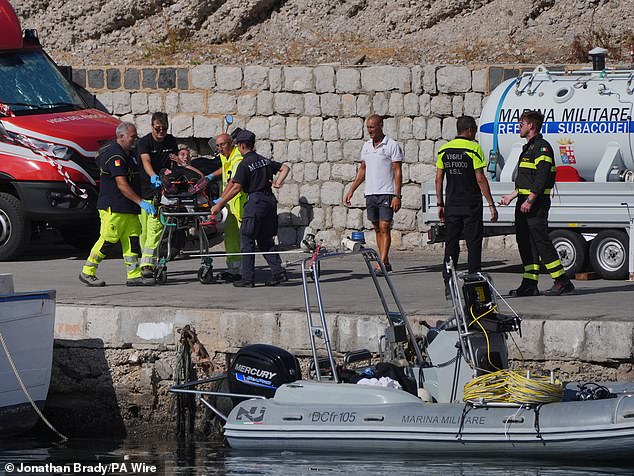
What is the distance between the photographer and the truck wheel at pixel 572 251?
1452 centimetres

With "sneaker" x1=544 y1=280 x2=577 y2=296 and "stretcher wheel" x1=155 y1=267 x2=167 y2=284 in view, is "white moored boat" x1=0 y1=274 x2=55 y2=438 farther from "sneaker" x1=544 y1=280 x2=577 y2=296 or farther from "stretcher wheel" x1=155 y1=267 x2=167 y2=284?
"sneaker" x1=544 y1=280 x2=577 y2=296

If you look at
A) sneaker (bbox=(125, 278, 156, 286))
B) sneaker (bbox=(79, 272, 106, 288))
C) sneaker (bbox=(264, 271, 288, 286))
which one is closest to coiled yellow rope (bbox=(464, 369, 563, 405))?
sneaker (bbox=(264, 271, 288, 286))

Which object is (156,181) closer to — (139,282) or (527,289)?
(139,282)

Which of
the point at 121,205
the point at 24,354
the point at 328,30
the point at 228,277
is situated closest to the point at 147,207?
the point at 121,205

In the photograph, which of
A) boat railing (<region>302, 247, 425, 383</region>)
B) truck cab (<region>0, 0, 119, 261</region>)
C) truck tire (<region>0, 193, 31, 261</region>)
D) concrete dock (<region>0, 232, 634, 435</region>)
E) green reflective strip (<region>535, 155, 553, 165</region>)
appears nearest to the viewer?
boat railing (<region>302, 247, 425, 383</region>)

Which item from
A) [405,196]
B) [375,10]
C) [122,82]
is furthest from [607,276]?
[375,10]

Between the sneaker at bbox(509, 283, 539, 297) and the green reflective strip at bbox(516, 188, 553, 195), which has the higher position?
the green reflective strip at bbox(516, 188, 553, 195)

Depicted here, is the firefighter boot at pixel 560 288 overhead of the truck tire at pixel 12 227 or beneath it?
beneath

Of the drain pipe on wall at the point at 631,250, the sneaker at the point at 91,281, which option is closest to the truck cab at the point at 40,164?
the sneaker at the point at 91,281

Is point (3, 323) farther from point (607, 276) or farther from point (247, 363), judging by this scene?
point (607, 276)

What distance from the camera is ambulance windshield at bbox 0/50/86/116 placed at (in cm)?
1659

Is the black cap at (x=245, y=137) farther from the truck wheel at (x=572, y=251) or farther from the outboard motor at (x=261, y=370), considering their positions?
the truck wheel at (x=572, y=251)

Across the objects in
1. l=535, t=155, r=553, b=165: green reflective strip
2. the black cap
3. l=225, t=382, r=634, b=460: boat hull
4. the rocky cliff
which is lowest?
l=225, t=382, r=634, b=460: boat hull

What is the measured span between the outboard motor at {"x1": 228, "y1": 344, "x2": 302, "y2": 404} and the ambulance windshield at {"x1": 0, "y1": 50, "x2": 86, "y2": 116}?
6.74 metres
